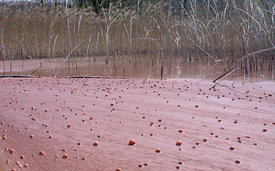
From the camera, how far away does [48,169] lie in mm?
1200

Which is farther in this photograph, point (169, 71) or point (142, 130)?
point (169, 71)

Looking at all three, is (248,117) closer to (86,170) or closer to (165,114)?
(165,114)

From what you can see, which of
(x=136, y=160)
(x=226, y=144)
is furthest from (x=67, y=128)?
(x=226, y=144)

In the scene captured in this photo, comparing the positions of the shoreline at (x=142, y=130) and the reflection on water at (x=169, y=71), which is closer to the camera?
the shoreline at (x=142, y=130)

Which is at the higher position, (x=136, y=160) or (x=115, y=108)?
(x=115, y=108)

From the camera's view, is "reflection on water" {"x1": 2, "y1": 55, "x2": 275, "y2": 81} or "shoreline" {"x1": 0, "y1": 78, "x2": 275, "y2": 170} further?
"reflection on water" {"x1": 2, "y1": 55, "x2": 275, "y2": 81}

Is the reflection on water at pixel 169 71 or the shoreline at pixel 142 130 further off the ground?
the reflection on water at pixel 169 71

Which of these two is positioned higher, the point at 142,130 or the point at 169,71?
the point at 169,71

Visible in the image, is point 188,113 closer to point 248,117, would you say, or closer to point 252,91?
point 248,117

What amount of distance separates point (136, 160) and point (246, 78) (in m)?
3.39

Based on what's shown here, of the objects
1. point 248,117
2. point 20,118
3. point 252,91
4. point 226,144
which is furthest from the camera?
point 252,91

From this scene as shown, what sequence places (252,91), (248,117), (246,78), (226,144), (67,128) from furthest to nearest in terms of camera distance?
(246,78)
(252,91)
(248,117)
(67,128)
(226,144)

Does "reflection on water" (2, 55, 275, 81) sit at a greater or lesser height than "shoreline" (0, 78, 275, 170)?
greater

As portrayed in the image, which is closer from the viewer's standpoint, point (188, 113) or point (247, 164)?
point (247, 164)
